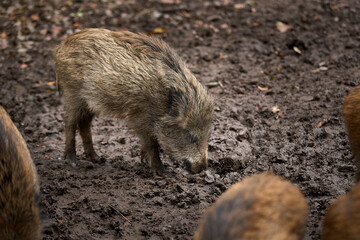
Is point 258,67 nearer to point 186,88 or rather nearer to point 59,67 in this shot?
point 186,88

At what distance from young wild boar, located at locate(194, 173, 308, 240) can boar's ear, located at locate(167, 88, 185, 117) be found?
5.64ft

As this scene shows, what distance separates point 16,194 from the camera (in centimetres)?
355

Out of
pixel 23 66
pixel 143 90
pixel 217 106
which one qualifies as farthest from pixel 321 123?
pixel 23 66

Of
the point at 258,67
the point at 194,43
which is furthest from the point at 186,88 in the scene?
the point at 194,43

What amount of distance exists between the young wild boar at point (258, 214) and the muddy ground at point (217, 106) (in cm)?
105

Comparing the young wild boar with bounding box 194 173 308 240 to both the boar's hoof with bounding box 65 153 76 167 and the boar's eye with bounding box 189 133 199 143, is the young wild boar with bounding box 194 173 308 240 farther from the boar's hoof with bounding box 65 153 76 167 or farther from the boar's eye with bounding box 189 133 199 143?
the boar's hoof with bounding box 65 153 76 167

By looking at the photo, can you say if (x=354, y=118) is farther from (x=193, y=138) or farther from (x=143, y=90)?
(x=143, y=90)

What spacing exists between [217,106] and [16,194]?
137 inches

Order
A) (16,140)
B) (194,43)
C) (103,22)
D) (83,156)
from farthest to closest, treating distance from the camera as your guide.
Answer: (103,22), (194,43), (83,156), (16,140)

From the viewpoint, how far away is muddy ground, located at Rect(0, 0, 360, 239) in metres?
4.84

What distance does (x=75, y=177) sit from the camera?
212 inches

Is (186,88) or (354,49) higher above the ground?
(186,88)

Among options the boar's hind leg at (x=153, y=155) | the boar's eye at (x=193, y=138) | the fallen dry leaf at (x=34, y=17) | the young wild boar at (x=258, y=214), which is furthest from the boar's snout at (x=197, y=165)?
the fallen dry leaf at (x=34, y=17)

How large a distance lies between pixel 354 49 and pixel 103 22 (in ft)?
14.1
